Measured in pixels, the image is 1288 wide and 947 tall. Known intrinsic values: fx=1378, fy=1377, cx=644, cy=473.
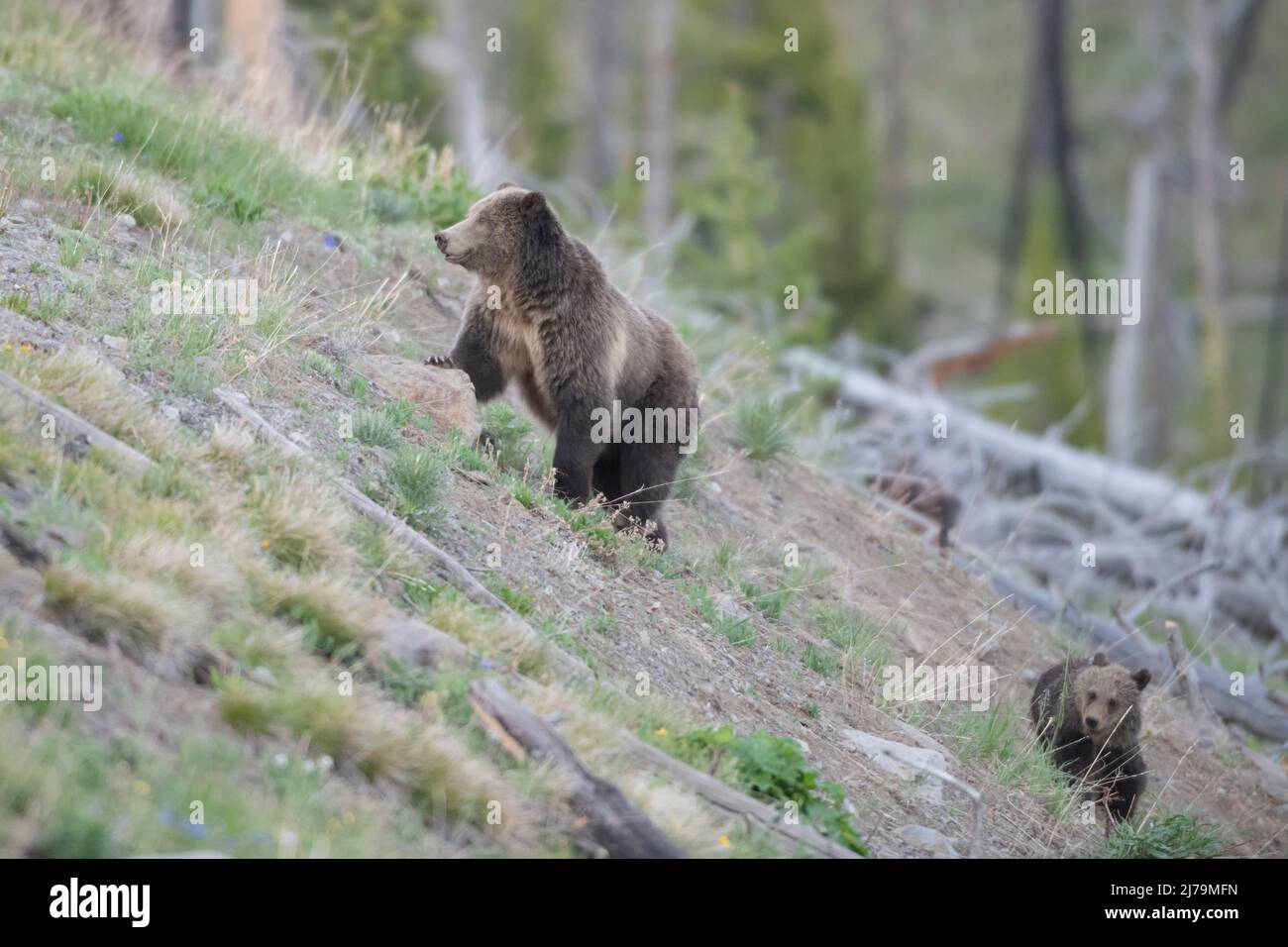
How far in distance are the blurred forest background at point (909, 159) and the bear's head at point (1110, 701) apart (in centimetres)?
451

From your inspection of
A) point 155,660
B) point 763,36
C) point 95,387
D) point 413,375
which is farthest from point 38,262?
point 763,36

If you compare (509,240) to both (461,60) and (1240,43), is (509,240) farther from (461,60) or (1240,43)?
(1240,43)

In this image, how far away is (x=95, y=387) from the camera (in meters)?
5.61

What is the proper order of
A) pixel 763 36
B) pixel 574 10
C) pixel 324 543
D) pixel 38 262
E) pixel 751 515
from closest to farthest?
pixel 324 543 < pixel 38 262 < pixel 751 515 < pixel 763 36 < pixel 574 10

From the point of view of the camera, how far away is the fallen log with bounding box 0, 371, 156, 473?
531cm

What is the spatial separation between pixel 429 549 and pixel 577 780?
1491 mm

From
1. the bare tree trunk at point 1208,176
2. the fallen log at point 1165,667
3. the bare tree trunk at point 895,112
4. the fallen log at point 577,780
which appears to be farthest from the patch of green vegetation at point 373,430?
the bare tree trunk at point 895,112

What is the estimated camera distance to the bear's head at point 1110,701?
7.61 metres

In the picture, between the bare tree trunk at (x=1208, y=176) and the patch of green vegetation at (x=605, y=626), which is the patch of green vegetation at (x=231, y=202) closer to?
the patch of green vegetation at (x=605, y=626)

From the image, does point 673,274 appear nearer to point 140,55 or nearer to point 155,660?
point 140,55

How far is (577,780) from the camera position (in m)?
4.60

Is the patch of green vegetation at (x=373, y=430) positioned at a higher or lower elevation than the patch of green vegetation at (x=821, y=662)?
higher

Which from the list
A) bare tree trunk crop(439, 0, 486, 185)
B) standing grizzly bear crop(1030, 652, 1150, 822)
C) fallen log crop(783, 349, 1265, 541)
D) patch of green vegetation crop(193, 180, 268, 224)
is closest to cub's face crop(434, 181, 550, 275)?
patch of green vegetation crop(193, 180, 268, 224)

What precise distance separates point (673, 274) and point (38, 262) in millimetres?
13442
